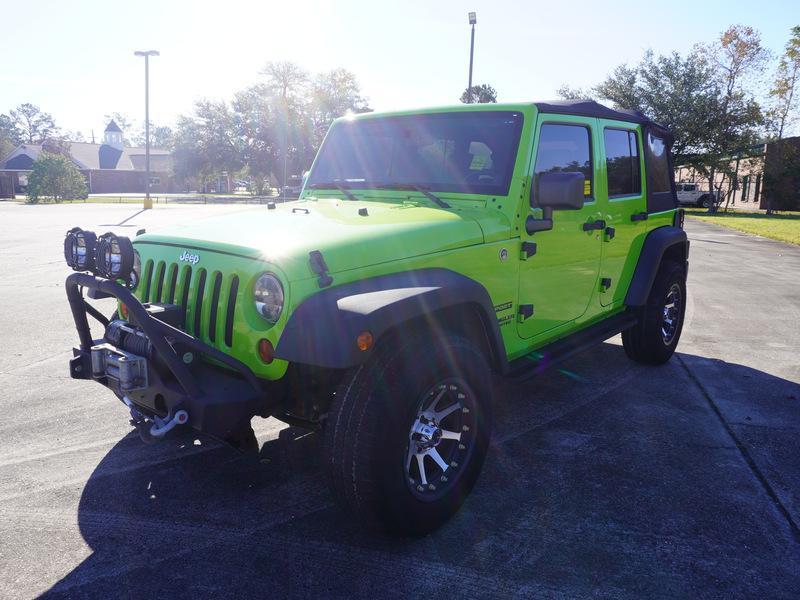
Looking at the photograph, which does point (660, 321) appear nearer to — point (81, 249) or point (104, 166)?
point (81, 249)

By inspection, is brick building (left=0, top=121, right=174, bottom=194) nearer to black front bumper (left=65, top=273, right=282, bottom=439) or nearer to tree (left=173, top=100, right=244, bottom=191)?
tree (left=173, top=100, right=244, bottom=191)

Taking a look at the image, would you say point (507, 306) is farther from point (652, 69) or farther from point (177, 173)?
point (177, 173)

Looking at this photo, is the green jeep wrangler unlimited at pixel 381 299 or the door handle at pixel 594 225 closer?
the green jeep wrangler unlimited at pixel 381 299

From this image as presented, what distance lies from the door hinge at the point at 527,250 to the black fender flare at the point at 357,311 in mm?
700

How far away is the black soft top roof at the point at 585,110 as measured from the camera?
13.0 feet

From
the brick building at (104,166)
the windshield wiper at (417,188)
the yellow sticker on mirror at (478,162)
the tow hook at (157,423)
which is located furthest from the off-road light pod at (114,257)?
the brick building at (104,166)

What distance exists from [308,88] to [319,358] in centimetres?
6289

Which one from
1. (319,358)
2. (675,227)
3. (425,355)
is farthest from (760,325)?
(319,358)

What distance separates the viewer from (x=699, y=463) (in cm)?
390

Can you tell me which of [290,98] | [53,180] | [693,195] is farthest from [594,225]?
[290,98]

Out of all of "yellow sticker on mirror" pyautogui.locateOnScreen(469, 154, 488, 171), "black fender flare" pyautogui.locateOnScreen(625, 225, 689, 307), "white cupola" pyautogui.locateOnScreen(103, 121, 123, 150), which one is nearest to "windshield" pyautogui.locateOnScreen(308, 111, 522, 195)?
"yellow sticker on mirror" pyautogui.locateOnScreen(469, 154, 488, 171)

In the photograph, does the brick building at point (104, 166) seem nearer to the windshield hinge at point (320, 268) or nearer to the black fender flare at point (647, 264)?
the black fender flare at point (647, 264)

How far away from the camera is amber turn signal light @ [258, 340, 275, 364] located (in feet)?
9.17

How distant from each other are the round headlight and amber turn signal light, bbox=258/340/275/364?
10cm
